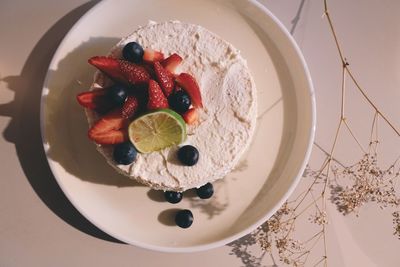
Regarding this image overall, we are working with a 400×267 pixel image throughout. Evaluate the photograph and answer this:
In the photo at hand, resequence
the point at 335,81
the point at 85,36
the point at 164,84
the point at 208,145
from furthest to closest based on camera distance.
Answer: the point at 335,81 < the point at 85,36 < the point at 208,145 < the point at 164,84

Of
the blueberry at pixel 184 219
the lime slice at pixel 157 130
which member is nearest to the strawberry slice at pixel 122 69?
the lime slice at pixel 157 130

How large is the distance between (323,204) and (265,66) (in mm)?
666

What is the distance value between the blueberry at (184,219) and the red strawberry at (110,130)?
1.40 feet

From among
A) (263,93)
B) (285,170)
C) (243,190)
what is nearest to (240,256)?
(243,190)

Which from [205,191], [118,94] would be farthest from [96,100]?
[205,191]

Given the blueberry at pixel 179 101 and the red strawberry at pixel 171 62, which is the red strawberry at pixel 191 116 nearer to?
the blueberry at pixel 179 101

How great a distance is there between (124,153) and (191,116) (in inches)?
11.5

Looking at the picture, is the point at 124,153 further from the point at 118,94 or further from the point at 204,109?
the point at 204,109

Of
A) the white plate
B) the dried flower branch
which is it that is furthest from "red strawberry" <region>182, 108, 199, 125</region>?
the dried flower branch

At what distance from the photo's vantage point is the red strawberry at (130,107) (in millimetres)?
1713

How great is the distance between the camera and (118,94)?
5.55 ft

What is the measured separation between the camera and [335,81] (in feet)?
7.02

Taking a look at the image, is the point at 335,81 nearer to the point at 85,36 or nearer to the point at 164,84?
the point at 164,84

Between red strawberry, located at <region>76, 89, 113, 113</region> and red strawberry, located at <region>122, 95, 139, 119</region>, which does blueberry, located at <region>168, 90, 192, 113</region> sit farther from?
red strawberry, located at <region>76, 89, 113, 113</region>
